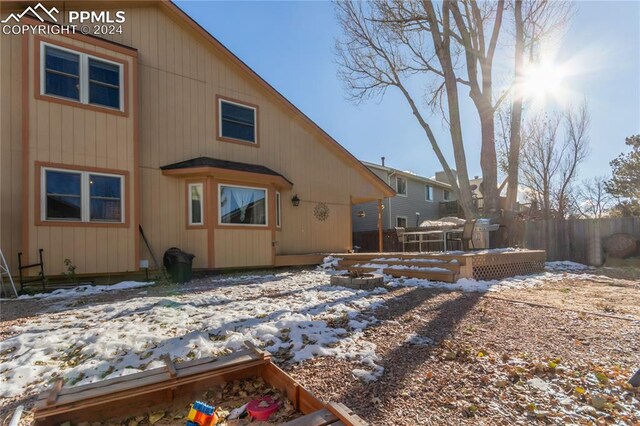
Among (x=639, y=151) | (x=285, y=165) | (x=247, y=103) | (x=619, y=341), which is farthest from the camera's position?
(x=639, y=151)

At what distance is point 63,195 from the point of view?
6816 mm

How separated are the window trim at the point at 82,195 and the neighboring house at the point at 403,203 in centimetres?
1236

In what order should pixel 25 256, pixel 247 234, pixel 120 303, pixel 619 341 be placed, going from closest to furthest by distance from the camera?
pixel 619 341 → pixel 120 303 → pixel 25 256 → pixel 247 234

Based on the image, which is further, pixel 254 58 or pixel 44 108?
pixel 254 58

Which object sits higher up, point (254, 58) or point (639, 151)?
point (254, 58)

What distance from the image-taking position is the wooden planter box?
185 cm

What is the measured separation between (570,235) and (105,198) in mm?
13751

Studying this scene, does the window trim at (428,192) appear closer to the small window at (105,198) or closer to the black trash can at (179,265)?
the black trash can at (179,265)

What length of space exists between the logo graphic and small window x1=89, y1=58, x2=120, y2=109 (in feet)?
3.49

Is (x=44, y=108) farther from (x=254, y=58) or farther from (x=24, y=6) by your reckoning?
(x=254, y=58)

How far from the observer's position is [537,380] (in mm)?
2414

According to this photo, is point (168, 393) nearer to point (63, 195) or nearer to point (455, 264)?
point (455, 264)

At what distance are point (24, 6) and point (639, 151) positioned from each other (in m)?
24.9

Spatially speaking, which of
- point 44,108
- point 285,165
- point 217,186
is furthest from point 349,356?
point 285,165
